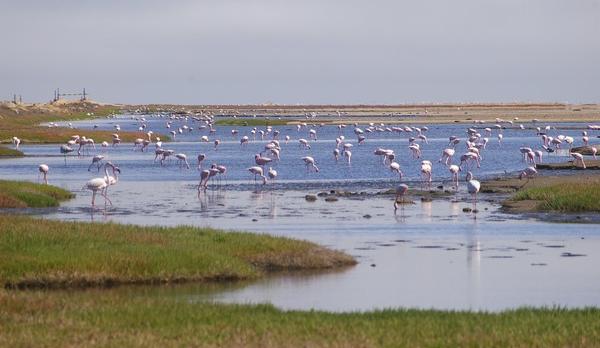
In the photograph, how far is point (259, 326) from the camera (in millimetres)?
14797

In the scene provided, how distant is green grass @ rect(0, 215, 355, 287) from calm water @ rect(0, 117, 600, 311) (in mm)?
807

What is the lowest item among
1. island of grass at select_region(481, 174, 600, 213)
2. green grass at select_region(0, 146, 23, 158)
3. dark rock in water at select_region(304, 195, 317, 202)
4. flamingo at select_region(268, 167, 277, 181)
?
green grass at select_region(0, 146, 23, 158)

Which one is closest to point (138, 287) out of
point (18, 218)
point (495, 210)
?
point (18, 218)

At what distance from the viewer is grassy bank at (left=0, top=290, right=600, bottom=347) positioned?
45.2ft

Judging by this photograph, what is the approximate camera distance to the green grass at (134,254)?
20234 mm

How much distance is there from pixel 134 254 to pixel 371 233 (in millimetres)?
9464

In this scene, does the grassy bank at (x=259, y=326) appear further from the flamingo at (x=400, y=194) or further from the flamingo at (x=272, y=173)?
the flamingo at (x=272, y=173)

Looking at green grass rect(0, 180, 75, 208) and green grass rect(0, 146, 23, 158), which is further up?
green grass rect(0, 180, 75, 208)

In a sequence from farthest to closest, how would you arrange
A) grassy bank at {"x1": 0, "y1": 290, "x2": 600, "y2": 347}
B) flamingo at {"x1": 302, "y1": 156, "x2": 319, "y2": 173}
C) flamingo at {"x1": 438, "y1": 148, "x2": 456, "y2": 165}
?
flamingo at {"x1": 438, "y1": 148, "x2": 456, "y2": 165}
flamingo at {"x1": 302, "y1": 156, "x2": 319, "y2": 173}
grassy bank at {"x1": 0, "y1": 290, "x2": 600, "y2": 347}

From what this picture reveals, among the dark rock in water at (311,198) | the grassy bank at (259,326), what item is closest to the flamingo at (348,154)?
the dark rock in water at (311,198)

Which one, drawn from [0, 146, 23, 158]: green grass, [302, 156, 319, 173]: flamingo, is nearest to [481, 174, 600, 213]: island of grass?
[302, 156, 319, 173]: flamingo

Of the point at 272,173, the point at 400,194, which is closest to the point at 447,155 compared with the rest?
the point at 272,173

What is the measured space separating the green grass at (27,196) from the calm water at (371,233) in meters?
0.72

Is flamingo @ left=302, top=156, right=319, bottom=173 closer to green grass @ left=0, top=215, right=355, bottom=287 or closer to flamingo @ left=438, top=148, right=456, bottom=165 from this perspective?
flamingo @ left=438, top=148, right=456, bottom=165
